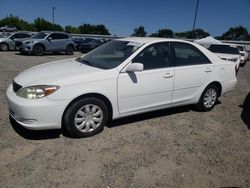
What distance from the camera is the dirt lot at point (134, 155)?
10.3ft

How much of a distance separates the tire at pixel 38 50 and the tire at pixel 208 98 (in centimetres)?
1395

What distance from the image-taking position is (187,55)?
17.0 ft

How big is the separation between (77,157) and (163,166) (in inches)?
46.4

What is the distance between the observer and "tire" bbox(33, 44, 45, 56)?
17.0m

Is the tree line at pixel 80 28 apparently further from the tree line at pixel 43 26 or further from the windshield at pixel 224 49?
the windshield at pixel 224 49

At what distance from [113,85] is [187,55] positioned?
6.21 feet

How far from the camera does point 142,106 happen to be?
4.57 metres

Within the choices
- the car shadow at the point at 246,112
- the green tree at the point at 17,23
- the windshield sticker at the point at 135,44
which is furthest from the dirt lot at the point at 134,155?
the green tree at the point at 17,23

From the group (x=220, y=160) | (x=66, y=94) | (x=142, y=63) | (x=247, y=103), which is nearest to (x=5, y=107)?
(x=66, y=94)

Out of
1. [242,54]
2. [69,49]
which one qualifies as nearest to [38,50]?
[69,49]

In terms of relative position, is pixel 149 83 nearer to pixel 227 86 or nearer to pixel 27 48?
pixel 227 86

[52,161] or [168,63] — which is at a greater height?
[168,63]

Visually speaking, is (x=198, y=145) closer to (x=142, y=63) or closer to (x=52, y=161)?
(x=142, y=63)

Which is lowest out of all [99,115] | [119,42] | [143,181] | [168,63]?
[143,181]
